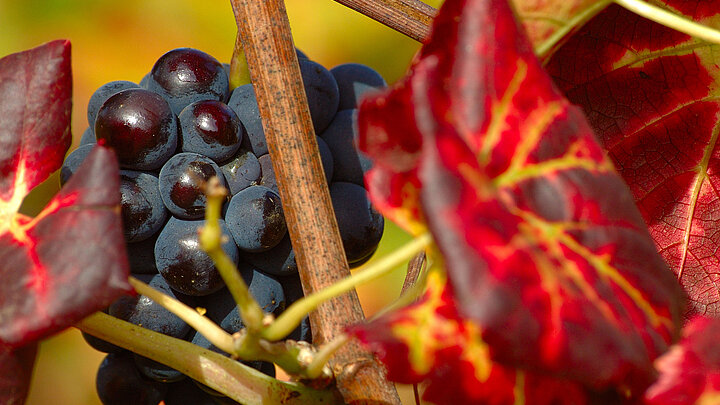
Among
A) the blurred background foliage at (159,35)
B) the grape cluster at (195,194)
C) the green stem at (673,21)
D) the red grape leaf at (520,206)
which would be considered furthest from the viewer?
the blurred background foliage at (159,35)

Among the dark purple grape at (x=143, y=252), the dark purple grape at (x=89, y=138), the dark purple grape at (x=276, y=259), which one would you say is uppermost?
the dark purple grape at (x=89, y=138)

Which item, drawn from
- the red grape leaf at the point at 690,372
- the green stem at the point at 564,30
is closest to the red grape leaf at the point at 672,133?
the green stem at the point at 564,30

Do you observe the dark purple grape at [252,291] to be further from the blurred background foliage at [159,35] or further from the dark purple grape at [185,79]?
the blurred background foliage at [159,35]

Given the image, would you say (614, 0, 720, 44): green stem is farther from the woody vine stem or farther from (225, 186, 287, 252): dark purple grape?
(225, 186, 287, 252): dark purple grape

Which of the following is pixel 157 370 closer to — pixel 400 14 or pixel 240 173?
pixel 240 173

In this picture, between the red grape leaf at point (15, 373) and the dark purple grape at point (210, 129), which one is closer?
the red grape leaf at point (15, 373)

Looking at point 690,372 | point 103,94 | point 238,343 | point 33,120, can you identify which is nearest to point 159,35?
point 103,94

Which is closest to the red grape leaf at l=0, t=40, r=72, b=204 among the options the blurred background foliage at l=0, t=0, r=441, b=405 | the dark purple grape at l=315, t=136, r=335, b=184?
the dark purple grape at l=315, t=136, r=335, b=184
